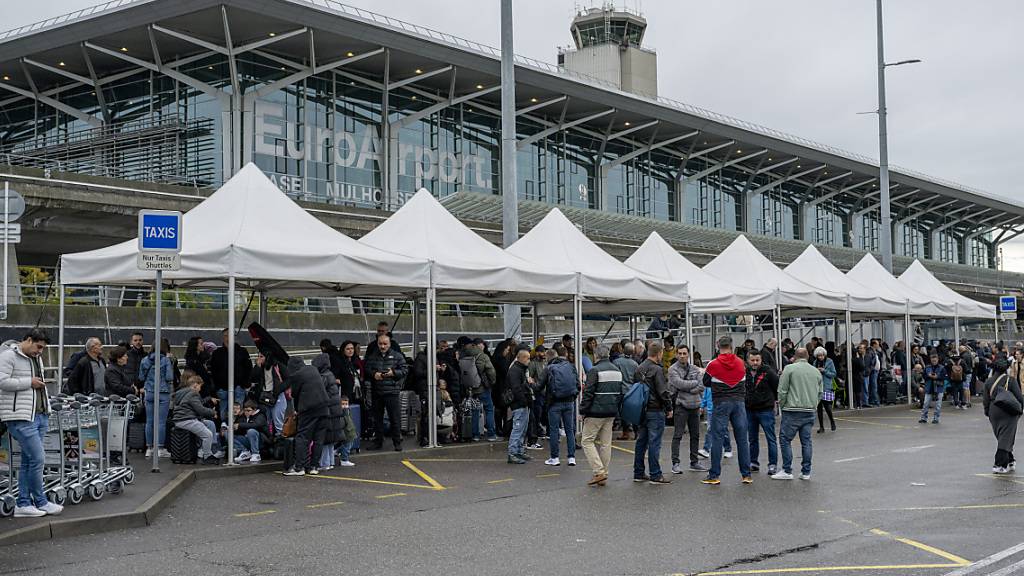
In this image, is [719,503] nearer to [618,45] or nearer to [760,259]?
[760,259]

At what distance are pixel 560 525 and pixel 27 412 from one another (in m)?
5.02

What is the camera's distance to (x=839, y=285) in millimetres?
26781

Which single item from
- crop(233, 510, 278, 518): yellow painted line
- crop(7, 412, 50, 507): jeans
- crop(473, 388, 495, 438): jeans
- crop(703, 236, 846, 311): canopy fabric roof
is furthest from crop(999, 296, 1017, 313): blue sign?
crop(7, 412, 50, 507): jeans

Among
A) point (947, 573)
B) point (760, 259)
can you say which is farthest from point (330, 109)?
point (947, 573)

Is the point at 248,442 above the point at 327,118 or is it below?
below

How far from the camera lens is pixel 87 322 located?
2450 centimetres

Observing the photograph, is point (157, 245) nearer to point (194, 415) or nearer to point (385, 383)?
point (194, 415)

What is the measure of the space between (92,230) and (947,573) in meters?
31.2

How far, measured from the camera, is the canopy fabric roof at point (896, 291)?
28438 millimetres

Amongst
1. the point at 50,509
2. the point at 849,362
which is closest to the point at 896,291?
the point at 849,362

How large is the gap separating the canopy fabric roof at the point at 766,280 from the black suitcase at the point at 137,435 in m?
14.0

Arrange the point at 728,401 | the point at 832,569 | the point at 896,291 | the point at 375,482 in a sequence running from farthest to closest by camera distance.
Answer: the point at 896,291 < the point at 728,401 < the point at 375,482 < the point at 832,569

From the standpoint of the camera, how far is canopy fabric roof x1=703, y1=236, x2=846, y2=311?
23.9 meters

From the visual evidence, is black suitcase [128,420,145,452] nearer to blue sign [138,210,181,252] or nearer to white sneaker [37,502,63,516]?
blue sign [138,210,181,252]
